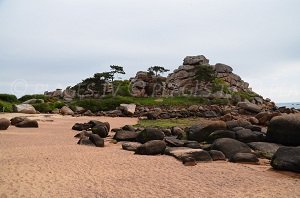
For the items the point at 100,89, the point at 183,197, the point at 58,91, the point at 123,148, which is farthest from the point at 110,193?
the point at 58,91

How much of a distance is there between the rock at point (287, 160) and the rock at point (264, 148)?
2558 millimetres

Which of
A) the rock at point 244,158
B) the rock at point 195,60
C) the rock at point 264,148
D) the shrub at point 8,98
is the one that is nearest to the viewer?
the rock at point 244,158

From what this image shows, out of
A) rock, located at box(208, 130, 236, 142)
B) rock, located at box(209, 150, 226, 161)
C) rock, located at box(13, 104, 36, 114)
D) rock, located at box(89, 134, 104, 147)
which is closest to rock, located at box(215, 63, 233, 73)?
rock, located at box(13, 104, 36, 114)

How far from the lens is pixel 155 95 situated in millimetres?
65625

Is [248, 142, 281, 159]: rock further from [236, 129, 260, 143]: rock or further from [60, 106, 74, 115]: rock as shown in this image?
[60, 106, 74, 115]: rock

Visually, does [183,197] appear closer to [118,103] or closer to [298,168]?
[298,168]

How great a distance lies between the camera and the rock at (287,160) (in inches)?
461

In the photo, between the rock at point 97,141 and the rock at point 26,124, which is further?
the rock at point 26,124

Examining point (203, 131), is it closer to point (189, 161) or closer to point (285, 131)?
point (285, 131)

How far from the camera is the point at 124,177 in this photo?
10.7m

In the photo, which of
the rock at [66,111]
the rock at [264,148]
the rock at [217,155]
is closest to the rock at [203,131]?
the rock at [264,148]

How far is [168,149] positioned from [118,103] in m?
36.0

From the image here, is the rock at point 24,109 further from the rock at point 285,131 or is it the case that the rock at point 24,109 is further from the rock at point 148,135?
the rock at point 285,131

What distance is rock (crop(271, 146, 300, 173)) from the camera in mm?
11720
